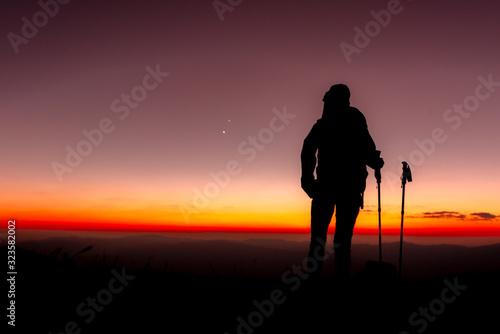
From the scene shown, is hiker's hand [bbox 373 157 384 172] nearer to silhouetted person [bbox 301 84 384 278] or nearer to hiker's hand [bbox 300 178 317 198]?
silhouetted person [bbox 301 84 384 278]

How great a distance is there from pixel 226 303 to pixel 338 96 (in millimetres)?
3743

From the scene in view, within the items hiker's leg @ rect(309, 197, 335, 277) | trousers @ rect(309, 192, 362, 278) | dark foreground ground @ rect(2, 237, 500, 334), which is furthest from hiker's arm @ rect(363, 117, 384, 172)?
dark foreground ground @ rect(2, 237, 500, 334)

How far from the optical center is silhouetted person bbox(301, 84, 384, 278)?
7277mm

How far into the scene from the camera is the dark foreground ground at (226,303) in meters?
5.22

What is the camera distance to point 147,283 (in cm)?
671

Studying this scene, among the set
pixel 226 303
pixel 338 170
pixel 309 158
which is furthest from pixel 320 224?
pixel 226 303

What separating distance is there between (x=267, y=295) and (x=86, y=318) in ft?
8.63

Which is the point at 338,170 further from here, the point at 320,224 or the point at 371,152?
the point at 320,224

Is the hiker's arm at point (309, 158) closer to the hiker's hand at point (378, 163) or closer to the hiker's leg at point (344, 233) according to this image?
the hiker's leg at point (344, 233)

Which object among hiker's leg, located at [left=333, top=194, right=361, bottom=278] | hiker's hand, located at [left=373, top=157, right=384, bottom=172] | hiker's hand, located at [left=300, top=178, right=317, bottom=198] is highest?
hiker's hand, located at [left=373, top=157, right=384, bottom=172]

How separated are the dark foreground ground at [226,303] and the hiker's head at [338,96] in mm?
2849

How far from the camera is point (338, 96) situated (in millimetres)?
7371

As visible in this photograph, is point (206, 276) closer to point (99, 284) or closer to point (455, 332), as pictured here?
point (99, 284)

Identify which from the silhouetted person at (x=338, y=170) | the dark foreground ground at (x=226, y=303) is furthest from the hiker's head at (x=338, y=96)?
the dark foreground ground at (x=226, y=303)
